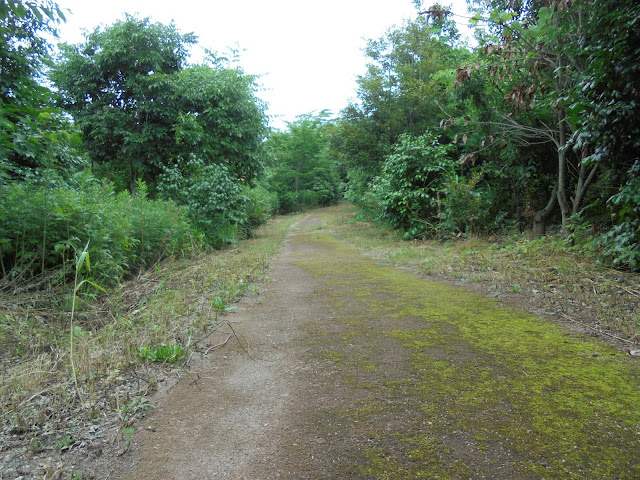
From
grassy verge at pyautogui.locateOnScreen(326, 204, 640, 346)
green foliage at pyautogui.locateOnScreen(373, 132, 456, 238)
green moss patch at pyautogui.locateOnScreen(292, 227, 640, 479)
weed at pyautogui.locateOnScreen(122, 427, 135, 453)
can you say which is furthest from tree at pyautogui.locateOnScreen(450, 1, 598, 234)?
weed at pyautogui.locateOnScreen(122, 427, 135, 453)

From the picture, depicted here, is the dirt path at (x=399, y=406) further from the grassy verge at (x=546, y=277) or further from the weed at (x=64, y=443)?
the grassy verge at (x=546, y=277)

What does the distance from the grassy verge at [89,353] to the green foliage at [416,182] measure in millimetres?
5488

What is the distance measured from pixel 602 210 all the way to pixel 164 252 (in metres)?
7.59

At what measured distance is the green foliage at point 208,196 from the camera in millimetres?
9977

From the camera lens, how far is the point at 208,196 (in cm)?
1007

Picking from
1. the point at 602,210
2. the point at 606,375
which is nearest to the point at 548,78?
the point at 602,210

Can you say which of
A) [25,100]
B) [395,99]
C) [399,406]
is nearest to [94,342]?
[399,406]

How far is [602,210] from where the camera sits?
6289 mm

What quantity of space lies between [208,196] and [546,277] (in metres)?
7.97

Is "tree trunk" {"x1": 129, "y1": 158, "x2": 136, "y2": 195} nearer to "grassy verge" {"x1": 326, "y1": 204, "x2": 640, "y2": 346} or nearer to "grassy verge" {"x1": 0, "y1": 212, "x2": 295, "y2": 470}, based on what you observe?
"grassy verge" {"x1": 0, "y1": 212, "x2": 295, "y2": 470}

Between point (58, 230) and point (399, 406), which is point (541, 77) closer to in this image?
point (399, 406)

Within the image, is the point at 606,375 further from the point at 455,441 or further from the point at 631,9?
the point at 631,9

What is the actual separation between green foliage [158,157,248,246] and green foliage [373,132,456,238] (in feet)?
13.7

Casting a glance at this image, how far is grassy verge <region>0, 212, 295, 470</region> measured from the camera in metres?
2.07
